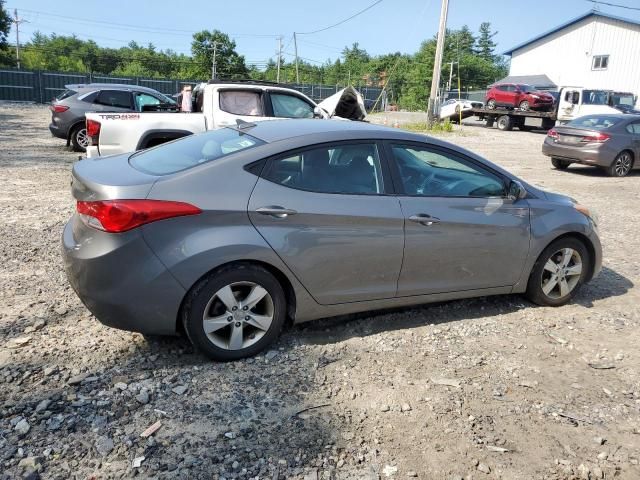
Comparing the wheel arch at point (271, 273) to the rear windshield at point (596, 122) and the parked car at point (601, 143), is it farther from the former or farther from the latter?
the rear windshield at point (596, 122)

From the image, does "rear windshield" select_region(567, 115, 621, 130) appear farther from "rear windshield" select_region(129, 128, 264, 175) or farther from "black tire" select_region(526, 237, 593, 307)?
"rear windshield" select_region(129, 128, 264, 175)

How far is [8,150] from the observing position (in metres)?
12.8

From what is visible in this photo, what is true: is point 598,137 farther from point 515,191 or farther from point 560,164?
point 515,191

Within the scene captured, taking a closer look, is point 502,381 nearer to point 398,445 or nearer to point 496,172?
point 398,445

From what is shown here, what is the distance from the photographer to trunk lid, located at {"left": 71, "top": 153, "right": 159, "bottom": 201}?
10.7 feet

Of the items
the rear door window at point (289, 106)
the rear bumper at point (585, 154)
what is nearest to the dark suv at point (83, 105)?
the rear door window at point (289, 106)

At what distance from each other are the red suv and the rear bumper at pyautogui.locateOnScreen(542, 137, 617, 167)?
52.7ft

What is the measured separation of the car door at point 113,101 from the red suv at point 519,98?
870 inches

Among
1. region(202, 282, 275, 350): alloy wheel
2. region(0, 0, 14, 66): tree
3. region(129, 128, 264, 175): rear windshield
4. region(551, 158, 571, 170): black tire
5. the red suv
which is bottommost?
region(202, 282, 275, 350): alloy wheel

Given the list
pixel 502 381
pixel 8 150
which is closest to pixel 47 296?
pixel 502 381

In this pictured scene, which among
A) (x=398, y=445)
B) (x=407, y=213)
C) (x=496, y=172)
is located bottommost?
(x=398, y=445)

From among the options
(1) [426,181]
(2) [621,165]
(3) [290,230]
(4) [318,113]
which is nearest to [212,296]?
(3) [290,230]

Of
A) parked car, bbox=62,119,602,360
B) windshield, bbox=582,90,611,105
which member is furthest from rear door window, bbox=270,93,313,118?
windshield, bbox=582,90,611,105

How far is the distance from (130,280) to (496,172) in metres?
2.92
